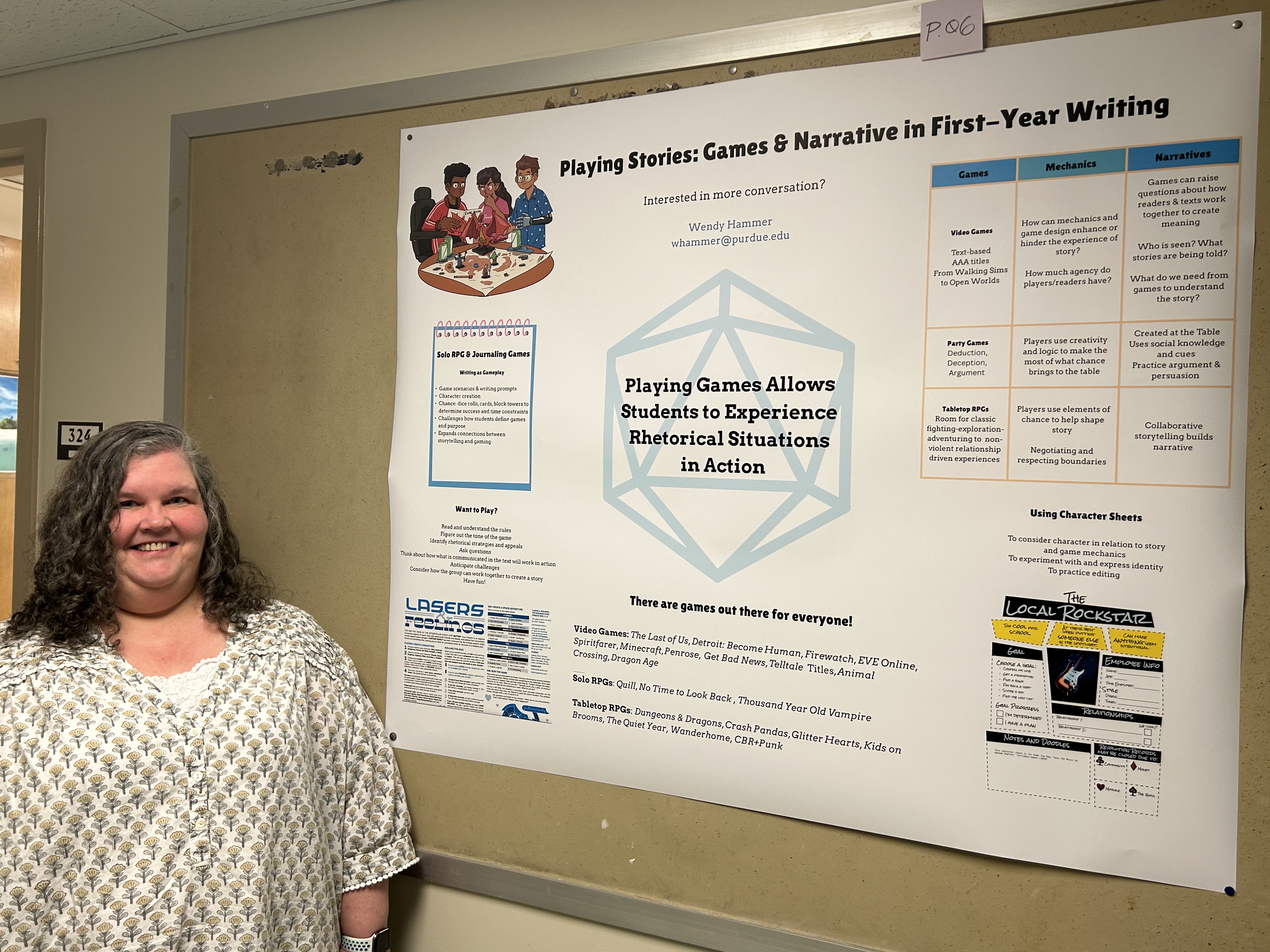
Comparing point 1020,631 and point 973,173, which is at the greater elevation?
point 973,173

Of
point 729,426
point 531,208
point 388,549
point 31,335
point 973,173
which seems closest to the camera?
point 973,173

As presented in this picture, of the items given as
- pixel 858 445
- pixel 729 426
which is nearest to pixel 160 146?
pixel 729 426

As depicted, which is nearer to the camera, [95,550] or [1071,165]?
[1071,165]

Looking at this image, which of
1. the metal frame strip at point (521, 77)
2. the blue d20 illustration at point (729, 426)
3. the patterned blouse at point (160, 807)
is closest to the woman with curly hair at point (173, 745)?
the patterned blouse at point (160, 807)

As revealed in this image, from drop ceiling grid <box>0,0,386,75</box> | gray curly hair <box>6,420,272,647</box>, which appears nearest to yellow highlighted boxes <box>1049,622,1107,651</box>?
gray curly hair <box>6,420,272,647</box>

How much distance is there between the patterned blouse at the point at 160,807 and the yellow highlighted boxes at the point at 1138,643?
1314 millimetres

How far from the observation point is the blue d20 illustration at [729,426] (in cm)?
139

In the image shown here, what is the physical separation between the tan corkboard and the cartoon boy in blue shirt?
0.11 m

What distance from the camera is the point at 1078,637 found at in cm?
125

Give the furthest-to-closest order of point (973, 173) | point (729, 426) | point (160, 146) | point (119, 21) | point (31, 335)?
point (31, 335) < point (160, 146) < point (119, 21) < point (729, 426) < point (973, 173)

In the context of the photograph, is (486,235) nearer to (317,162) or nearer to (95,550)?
(317,162)

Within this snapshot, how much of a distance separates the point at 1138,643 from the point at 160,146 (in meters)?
2.18

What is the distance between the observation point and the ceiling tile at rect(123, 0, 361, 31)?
1.77 m

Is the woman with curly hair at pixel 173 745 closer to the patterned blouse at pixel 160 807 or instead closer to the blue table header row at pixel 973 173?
the patterned blouse at pixel 160 807
